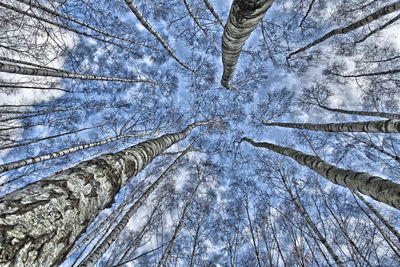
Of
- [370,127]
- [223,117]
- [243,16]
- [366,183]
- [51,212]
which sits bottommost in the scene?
[51,212]

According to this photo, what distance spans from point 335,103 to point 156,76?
10.0 meters

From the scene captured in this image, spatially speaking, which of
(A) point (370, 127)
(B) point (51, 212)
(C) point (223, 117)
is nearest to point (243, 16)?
(B) point (51, 212)

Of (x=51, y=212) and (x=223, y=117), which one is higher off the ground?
(x=223, y=117)

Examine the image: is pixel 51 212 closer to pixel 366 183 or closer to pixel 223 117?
pixel 366 183

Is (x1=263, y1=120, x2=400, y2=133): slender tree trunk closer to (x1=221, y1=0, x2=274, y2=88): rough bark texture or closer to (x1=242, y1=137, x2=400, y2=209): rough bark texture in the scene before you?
(x1=242, y1=137, x2=400, y2=209): rough bark texture

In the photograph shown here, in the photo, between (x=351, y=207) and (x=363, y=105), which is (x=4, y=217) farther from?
(x=363, y=105)

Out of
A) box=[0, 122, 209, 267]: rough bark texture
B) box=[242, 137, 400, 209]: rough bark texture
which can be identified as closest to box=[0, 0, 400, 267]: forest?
box=[242, 137, 400, 209]: rough bark texture

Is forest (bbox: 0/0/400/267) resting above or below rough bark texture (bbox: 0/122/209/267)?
above

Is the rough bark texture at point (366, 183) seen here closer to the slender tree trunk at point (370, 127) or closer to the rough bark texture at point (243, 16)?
the slender tree trunk at point (370, 127)

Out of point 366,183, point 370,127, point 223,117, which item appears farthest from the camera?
point 223,117

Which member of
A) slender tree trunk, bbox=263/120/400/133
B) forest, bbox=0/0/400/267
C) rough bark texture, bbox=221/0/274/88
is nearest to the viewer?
rough bark texture, bbox=221/0/274/88

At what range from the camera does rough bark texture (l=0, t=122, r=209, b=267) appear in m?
0.79

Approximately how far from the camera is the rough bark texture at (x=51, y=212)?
2.59 feet

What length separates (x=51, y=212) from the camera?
1.00m
